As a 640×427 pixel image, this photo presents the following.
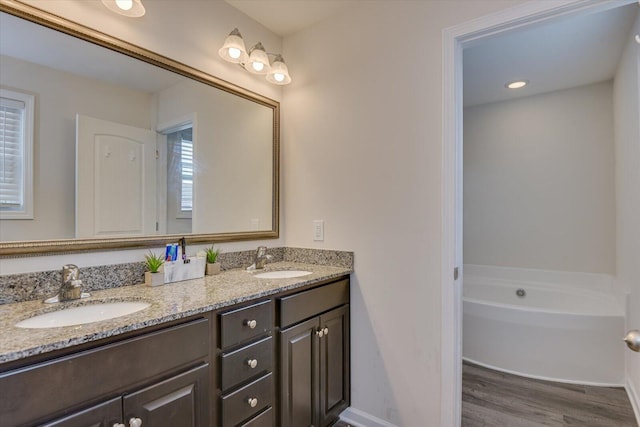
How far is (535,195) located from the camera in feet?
10.3

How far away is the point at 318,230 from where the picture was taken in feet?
6.70

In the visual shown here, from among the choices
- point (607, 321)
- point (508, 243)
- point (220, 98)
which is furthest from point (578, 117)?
point (220, 98)

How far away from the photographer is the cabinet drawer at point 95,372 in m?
0.74

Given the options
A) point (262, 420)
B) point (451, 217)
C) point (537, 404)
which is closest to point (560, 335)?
point (537, 404)

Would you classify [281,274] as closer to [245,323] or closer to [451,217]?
[245,323]

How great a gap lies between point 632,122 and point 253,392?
2684 millimetres

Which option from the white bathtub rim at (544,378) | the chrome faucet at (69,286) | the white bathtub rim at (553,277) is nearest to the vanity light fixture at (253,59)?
the chrome faucet at (69,286)

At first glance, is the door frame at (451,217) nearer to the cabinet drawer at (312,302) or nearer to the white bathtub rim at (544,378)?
the cabinet drawer at (312,302)

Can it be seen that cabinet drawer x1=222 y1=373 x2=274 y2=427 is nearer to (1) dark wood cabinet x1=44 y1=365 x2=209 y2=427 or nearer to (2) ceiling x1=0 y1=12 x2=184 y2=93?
(1) dark wood cabinet x1=44 y1=365 x2=209 y2=427

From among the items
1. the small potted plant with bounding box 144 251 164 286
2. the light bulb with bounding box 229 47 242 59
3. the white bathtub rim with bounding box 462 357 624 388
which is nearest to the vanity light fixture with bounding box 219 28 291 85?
the light bulb with bounding box 229 47 242 59

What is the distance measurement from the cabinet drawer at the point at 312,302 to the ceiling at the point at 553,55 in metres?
1.47

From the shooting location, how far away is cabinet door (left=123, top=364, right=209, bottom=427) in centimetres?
94

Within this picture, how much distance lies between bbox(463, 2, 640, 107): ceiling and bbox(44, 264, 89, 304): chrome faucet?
2074 millimetres

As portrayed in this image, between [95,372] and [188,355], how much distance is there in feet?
0.89
